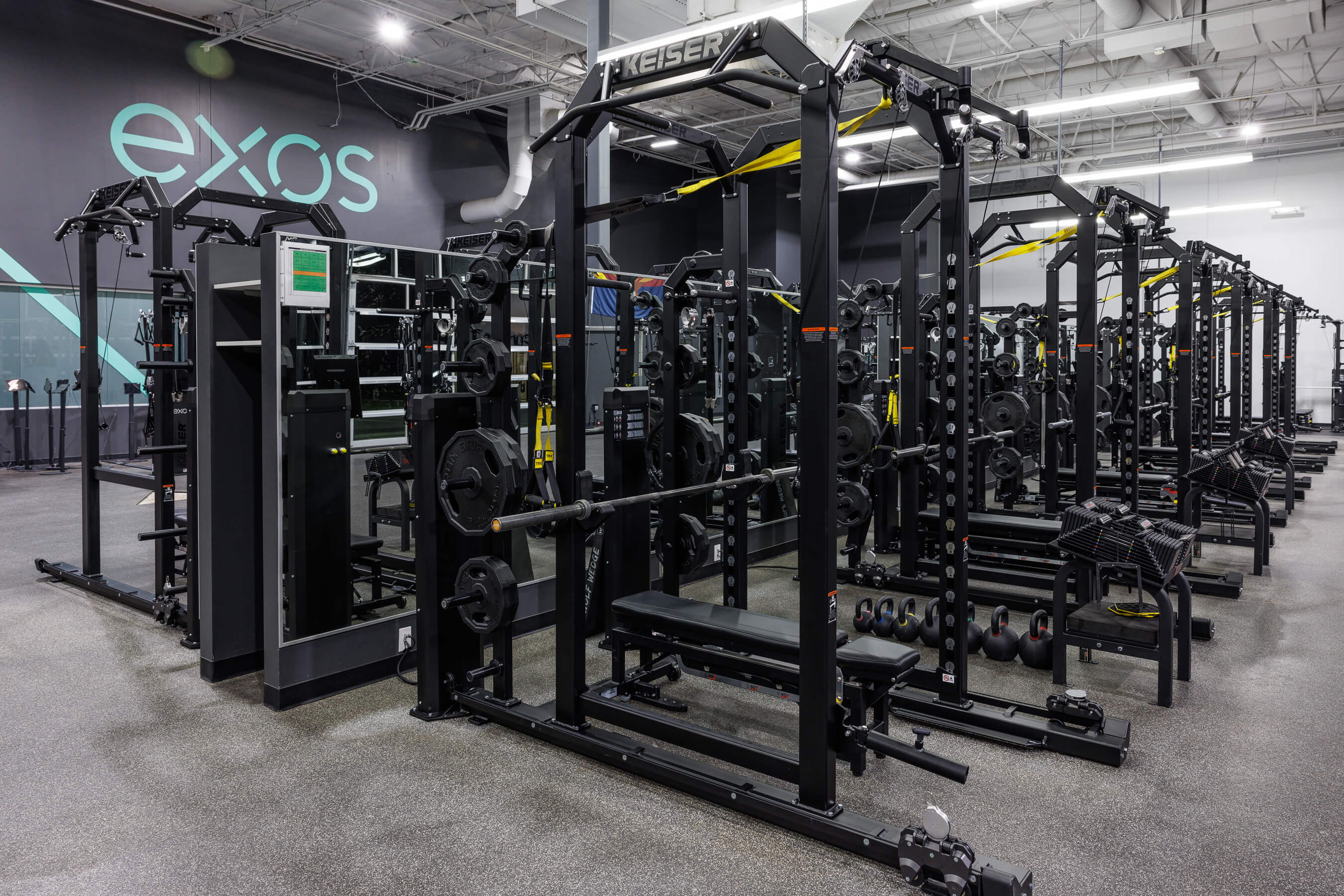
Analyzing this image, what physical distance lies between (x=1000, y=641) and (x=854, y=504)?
1.63 m

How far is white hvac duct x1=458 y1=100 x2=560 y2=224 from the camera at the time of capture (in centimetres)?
1334

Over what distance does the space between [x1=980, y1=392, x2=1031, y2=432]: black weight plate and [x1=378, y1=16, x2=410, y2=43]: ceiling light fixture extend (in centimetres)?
795

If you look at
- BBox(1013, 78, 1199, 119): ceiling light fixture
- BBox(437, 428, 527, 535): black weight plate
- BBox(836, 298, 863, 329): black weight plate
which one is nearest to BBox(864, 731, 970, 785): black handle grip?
BBox(437, 428, 527, 535): black weight plate

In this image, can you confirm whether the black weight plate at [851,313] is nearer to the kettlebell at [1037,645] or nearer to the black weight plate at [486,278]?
the kettlebell at [1037,645]

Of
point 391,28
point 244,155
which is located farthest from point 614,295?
point 244,155

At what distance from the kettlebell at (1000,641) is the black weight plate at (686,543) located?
4.89 feet

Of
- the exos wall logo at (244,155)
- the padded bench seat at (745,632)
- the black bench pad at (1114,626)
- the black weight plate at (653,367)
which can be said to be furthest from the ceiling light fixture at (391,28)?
the black bench pad at (1114,626)

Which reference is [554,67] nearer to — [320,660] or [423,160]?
[423,160]

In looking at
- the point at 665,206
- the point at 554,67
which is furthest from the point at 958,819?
the point at 665,206

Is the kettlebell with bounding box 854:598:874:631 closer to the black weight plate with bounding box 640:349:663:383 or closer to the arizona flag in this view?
the black weight plate with bounding box 640:349:663:383

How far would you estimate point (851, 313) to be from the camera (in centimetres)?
630

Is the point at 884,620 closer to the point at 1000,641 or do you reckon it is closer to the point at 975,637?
the point at 975,637

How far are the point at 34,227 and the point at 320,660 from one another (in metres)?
9.91

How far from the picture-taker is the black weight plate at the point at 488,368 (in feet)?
11.2
